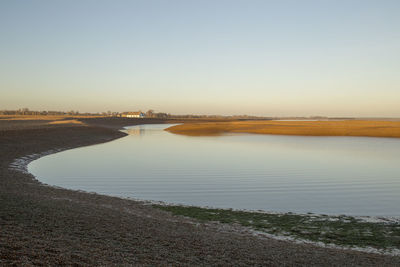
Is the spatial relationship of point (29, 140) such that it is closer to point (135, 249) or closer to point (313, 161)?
point (313, 161)

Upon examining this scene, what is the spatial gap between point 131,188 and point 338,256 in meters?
13.6

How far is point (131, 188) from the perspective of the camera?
19.8 metres

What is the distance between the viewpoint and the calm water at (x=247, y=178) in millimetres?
16562

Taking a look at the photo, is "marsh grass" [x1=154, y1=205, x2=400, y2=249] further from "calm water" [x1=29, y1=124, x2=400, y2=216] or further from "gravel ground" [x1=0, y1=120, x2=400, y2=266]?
"calm water" [x1=29, y1=124, x2=400, y2=216]

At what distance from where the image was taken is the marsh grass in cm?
1066

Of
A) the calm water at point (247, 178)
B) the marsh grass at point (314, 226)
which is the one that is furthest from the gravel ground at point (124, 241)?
the calm water at point (247, 178)

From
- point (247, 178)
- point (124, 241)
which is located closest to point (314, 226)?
point (124, 241)

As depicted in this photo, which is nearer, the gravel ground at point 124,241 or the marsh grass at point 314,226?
the gravel ground at point 124,241

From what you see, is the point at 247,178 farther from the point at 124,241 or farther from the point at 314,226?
the point at 124,241

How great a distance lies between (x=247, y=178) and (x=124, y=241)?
576 inches

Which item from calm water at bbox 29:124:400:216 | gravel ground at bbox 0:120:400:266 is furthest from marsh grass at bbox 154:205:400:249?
calm water at bbox 29:124:400:216

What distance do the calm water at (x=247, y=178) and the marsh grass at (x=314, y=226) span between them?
172 cm

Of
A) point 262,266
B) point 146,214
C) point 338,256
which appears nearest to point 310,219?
point 338,256

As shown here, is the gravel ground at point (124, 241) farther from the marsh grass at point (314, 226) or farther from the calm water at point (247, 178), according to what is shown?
the calm water at point (247, 178)
